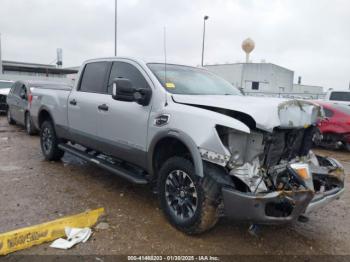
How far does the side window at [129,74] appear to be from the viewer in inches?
166

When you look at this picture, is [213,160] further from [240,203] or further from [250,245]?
[250,245]

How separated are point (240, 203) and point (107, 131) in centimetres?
232

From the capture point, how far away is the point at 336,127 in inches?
351

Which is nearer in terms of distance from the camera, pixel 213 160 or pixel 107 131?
pixel 213 160

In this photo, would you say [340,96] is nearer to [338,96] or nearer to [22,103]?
[338,96]

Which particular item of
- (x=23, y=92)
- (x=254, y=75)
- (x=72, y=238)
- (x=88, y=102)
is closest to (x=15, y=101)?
(x=23, y=92)

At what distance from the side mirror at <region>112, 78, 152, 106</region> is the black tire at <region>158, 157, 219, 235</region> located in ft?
2.62

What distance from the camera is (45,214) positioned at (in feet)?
13.0

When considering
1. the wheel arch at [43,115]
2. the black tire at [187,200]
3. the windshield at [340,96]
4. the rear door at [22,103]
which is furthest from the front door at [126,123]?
the windshield at [340,96]

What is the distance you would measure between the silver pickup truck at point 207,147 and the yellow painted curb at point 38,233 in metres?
0.77

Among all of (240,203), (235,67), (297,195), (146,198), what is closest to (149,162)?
(146,198)

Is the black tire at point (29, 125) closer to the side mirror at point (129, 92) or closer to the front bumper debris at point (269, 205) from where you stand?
the side mirror at point (129, 92)

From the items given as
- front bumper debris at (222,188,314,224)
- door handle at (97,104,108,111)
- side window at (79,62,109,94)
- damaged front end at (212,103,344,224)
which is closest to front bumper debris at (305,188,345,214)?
damaged front end at (212,103,344,224)

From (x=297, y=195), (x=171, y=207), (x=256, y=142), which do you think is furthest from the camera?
(x=171, y=207)
